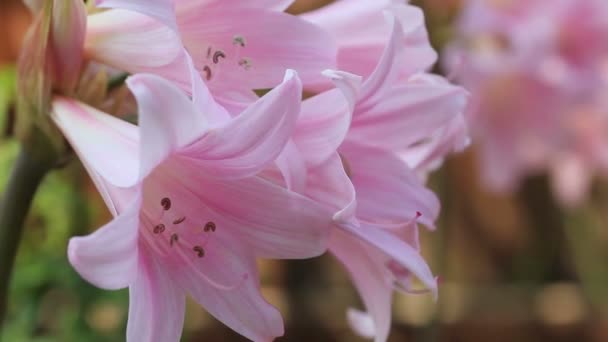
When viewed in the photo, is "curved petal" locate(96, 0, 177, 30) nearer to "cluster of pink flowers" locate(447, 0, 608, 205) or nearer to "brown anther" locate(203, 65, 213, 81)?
"brown anther" locate(203, 65, 213, 81)

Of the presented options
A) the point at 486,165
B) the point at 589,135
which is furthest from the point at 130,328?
the point at 589,135

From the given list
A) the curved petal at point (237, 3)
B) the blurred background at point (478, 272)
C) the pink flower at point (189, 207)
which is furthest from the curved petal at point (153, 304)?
the blurred background at point (478, 272)

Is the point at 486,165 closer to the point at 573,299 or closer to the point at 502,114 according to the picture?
the point at 502,114

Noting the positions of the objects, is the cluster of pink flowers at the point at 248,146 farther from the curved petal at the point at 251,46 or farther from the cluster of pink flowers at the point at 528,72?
the cluster of pink flowers at the point at 528,72

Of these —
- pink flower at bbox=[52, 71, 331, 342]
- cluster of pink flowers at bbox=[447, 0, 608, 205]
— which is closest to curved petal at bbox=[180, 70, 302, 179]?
pink flower at bbox=[52, 71, 331, 342]

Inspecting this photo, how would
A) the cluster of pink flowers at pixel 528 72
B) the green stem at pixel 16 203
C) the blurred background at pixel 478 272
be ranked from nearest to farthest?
the green stem at pixel 16 203, the cluster of pink flowers at pixel 528 72, the blurred background at pixel 478 272

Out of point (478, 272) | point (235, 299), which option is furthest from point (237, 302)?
point (478, 272)
